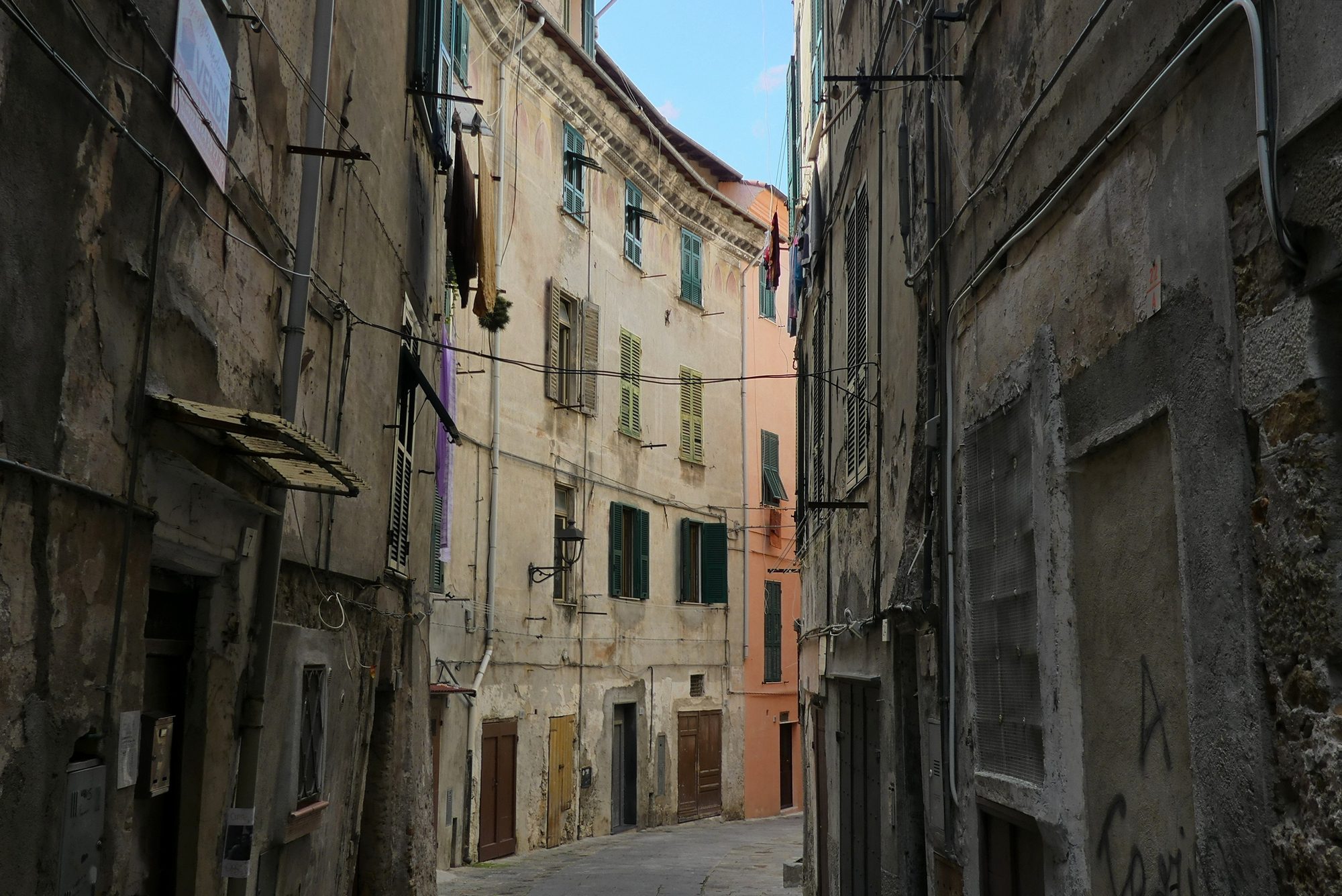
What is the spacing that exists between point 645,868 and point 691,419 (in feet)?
34.4

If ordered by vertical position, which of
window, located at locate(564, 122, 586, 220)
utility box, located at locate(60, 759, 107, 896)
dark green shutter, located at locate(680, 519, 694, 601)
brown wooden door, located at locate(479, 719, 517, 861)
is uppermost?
window, located at locate(564, 122, 586, 220)

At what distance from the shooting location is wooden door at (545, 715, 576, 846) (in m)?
18.6

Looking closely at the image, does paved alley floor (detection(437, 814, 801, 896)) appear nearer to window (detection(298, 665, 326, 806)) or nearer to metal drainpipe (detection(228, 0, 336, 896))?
window (detection(298, 665, 326, 806))

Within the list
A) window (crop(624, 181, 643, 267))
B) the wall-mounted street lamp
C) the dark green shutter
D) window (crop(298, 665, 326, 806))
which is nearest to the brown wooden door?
the wall-mounted street lamp

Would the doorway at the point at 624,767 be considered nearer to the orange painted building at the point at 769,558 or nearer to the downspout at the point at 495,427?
the orange painted building at the point at 769,558

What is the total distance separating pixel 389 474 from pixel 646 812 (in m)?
13.7

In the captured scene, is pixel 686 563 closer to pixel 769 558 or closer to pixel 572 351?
pixel 769 558

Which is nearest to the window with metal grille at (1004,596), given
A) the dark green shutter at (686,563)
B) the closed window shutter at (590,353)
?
the closed window shutter at (590,353)

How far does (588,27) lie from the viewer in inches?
854

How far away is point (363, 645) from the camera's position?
8656mm

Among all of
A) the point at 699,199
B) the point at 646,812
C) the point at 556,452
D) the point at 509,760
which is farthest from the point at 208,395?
the point at 699,199

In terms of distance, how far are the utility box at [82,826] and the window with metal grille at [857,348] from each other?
225 inches

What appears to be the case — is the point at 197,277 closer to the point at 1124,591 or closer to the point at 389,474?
the point at 1124,591

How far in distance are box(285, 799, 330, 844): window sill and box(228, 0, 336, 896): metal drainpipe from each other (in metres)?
0.59
